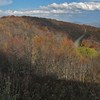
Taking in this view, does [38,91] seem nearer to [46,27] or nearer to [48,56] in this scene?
[48,56]

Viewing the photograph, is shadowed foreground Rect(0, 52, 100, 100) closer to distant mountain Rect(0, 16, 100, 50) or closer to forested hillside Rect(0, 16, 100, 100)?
forested hillside Rect(0, 16, 100, 100)

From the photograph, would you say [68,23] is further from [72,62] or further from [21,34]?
[72,62]

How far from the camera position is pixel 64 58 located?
6994 cm

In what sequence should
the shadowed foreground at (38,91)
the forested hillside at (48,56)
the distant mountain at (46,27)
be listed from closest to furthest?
the shadowed foreground at (38,91), the forested hillside at (48,56), the distant mountain at (46,27)

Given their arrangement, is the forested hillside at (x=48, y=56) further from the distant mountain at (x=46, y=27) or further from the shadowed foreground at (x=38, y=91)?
the shadowed foreground at (x=38, y=91)

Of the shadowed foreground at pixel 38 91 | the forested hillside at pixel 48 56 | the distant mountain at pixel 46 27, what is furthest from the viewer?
the distant mountain at pixel 46 27

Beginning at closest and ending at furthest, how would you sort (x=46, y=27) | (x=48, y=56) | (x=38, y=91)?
(x=38, y=91)
(x=48, y=56)
(x=46, y=27)

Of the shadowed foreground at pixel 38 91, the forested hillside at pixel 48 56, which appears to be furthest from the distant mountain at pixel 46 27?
the shadowed foreground at pixel 38 91

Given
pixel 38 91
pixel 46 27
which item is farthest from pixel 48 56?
pixel 38 91

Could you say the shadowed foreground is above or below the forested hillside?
above

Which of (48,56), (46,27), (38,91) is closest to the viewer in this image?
(38,91)

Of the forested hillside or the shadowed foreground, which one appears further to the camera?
the forested hillside

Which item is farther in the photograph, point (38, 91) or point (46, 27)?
point (46, 27)

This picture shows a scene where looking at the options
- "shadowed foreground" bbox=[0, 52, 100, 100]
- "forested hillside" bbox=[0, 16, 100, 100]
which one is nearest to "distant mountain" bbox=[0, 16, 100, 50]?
"forested hillside" bbox=[0, 16, 100, 100]
